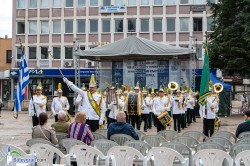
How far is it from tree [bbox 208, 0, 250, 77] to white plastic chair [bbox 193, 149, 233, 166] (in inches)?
1022

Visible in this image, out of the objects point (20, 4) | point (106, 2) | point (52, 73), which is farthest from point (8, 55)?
point (106, 2)

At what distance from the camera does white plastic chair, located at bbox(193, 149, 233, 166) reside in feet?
24.6

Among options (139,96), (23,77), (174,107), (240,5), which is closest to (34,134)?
(23,77)

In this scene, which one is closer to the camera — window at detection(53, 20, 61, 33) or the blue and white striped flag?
the blue and white striped flag

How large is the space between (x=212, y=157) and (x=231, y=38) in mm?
27847

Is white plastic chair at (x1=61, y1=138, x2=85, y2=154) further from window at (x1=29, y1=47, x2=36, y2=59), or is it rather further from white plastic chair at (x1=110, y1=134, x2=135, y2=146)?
window at (x1=29, y1=47, x2=36, y2=59)

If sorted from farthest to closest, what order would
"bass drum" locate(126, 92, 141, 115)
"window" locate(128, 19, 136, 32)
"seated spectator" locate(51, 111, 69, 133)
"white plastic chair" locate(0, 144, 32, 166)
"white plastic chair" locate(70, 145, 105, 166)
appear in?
"window" locate(128, 19, 136, 32) → "bass drum" locate(126, 92, 141, 115) → "seated spectator" locate(51, 111, 69, 133) → "white plastic chair" locate(70, 145, 105, 166) → "white plastic chair" locate(0, 144, 32, 166)

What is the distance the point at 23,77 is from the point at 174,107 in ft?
27.4

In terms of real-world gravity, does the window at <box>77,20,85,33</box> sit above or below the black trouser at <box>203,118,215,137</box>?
above

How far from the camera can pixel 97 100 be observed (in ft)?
48.0

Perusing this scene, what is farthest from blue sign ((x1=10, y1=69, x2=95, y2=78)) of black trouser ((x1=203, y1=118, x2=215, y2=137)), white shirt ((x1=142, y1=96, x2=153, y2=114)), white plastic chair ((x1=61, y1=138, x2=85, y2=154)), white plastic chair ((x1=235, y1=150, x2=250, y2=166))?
white plastic chair ((x1=235, y1=150, x2=250, y2=166))

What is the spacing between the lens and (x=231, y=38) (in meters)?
34.3

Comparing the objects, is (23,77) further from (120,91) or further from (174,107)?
(174,107)

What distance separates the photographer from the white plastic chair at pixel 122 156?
791cm
